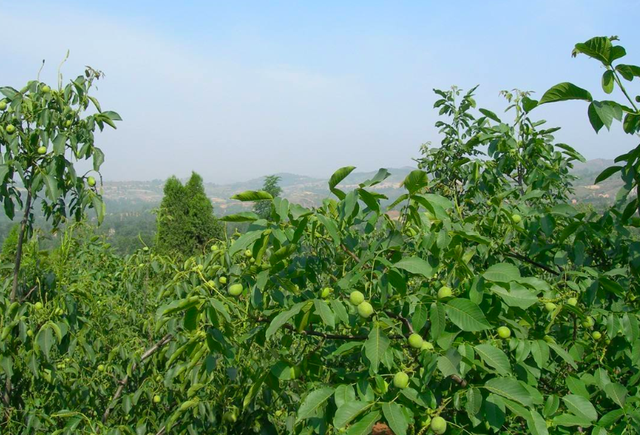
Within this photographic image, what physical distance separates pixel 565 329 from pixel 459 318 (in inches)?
38.8

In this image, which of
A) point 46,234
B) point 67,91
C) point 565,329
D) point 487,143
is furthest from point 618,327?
point 46,234

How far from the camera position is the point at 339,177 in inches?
56.1

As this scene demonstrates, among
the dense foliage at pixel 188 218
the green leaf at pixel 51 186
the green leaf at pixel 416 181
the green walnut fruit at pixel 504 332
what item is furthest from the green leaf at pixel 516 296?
the dense foliage at pixel 188 218

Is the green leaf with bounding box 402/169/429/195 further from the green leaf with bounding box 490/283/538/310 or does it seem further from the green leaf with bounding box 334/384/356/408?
the green leaf with bounding box 334/384/356/408

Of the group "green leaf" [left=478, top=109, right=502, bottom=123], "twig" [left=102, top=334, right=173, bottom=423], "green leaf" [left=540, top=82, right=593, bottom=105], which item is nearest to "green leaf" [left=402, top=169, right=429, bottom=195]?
"green leaf" [left=540, top=82, right=593, bottom=105]

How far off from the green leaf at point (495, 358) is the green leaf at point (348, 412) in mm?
344

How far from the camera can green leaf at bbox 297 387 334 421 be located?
133cm

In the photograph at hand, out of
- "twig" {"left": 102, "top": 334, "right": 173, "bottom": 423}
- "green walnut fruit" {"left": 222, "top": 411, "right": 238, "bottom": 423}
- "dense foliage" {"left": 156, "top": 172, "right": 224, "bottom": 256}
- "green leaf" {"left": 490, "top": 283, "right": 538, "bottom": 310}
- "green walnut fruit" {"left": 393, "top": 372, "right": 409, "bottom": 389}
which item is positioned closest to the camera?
"green walnut fruit" {"left": 393, "top": 372, "right": 409, "bottom": 389}

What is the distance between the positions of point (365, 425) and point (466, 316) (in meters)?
0.40

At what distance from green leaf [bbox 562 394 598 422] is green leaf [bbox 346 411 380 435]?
2.06ft

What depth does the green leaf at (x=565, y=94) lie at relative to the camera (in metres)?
1.50

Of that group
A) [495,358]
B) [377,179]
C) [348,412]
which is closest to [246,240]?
[377,179]

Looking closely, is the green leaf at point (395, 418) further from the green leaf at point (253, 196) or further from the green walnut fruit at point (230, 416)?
the green walnut fruit at point (230, 416)

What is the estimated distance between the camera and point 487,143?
2.81 metres
